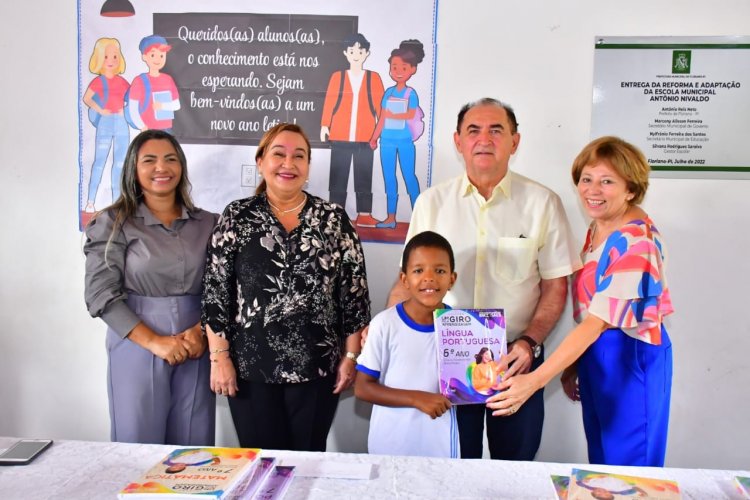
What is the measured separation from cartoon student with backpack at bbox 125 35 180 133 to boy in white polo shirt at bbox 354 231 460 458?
1.65m

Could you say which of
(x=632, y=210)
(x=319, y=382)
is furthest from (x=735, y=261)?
(x=319, y=382)

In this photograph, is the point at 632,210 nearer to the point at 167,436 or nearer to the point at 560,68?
the point at 560,68

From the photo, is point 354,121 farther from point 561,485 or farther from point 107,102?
point 561,485

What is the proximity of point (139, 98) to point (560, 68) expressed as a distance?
207 centimetres

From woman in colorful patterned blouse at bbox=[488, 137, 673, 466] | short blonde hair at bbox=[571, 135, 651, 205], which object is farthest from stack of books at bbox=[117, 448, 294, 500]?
short blonde hair at bbox=[571, 135, 651, 205]

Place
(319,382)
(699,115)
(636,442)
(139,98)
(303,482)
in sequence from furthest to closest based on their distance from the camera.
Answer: (139,98), (699,115), (319,382), (636,442), (303,482)

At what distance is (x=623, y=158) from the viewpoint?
1995 millimetres

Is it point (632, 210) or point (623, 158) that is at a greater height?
point (623, 158)

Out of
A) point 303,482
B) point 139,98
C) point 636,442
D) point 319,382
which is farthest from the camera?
point 139,98

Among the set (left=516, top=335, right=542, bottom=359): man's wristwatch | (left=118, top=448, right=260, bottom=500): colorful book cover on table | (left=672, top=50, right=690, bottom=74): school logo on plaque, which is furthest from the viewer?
(left=672, top=50, right=690, bottom=74): school logo on plaque

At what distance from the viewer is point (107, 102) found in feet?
9.93

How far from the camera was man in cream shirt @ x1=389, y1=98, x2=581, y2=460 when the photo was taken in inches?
86.7

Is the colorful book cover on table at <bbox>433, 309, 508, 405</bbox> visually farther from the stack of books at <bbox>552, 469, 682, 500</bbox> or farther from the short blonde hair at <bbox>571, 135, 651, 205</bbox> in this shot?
the short blonde hair at <bbox>571, 135, 651, 205</bbox>

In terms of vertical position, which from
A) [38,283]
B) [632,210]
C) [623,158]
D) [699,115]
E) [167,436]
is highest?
[699,115]
